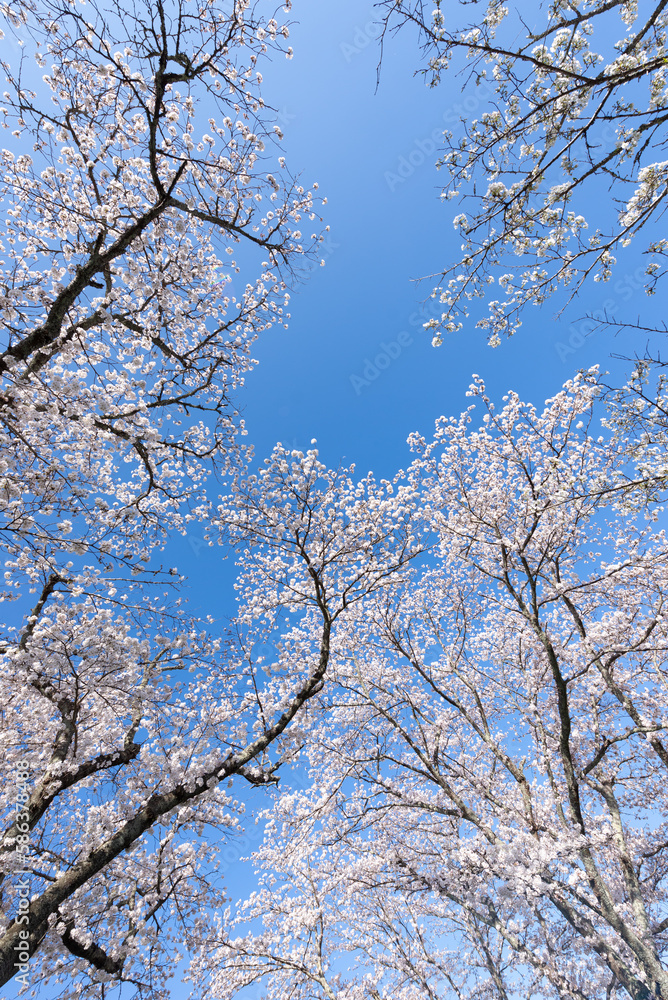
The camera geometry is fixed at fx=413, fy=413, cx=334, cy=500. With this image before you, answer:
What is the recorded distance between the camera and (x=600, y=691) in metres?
8.19

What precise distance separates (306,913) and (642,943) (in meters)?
8.99

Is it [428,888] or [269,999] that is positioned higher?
[428,888]

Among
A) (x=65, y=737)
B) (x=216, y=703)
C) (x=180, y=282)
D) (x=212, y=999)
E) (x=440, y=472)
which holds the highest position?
(x=440, y=472)

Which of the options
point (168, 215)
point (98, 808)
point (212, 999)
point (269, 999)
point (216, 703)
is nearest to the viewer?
point (168, 215)

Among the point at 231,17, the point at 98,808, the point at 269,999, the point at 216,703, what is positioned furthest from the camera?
the point at 269,999

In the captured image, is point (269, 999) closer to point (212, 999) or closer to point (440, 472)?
point (212, 999)

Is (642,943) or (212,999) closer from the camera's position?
(642,943)

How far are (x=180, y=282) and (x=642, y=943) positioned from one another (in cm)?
1150

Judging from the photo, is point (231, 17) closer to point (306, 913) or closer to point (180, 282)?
point (180, 282)

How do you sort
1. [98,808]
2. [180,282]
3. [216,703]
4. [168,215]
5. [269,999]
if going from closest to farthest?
Result: [168,215] < [180,282] < [98,808] < [216,703] < [269,999]

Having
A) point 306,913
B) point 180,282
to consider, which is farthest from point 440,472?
point 306,913

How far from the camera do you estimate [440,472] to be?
31.1 ft

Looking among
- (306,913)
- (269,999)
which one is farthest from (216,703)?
(269,999)

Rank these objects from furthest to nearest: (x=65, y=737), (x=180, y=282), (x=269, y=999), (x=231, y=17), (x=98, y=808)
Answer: (x=269, y=999) < (x=98, y=808) < (x=65, y=737) < (x=180, y=282) < (x=231, y=17)
